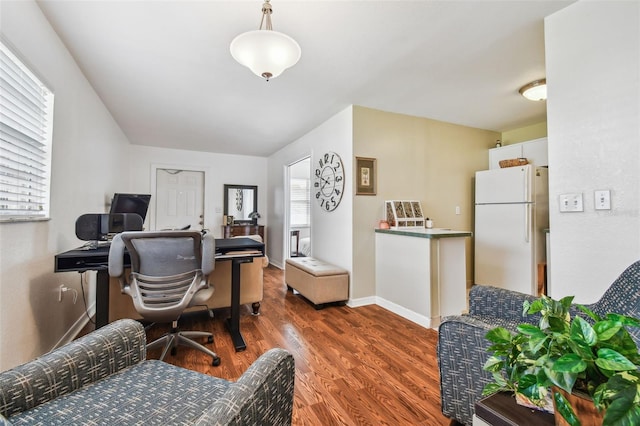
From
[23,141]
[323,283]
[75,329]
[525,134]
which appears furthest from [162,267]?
[525,134]

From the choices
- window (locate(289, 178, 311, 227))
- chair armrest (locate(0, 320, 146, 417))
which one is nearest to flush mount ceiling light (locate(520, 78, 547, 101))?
chair armrest (locate(0, 320, 146, 417))

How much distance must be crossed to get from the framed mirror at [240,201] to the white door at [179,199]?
497 mm

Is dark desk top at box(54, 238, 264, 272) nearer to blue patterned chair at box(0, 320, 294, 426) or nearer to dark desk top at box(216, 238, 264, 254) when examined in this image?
dark desk top at box(216, 238, 264, 254)

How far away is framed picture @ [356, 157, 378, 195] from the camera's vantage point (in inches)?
124

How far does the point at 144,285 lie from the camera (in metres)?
1.82

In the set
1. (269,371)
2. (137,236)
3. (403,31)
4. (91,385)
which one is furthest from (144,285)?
(403,31)

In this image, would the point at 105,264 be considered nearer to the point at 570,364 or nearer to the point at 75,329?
the point at 75,329

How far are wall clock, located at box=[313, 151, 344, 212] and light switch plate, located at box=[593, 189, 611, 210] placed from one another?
218cm

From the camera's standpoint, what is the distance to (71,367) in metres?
0.90

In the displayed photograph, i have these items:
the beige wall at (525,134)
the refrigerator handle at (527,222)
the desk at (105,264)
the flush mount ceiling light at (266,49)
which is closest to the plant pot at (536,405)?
the flush mount ceiling light at (266,49)

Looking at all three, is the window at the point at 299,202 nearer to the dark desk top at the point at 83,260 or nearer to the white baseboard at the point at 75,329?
the white baseboard at the point at 75,329

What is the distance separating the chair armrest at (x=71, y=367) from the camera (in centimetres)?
79

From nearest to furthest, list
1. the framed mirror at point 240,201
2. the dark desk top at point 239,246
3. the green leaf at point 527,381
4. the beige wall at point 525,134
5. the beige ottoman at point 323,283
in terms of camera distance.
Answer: the green leaf at point 527,381 < the dark desk top at point 239,246 < the beige ottoman at point 323,283 < the beige wall at point 525,134 < the framed mirror at point 240,201

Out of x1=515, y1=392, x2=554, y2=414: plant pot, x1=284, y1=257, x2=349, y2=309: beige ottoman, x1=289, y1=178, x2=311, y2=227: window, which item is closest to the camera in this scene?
x1=515, y1=392, x2=554, y2=414: plant pot
